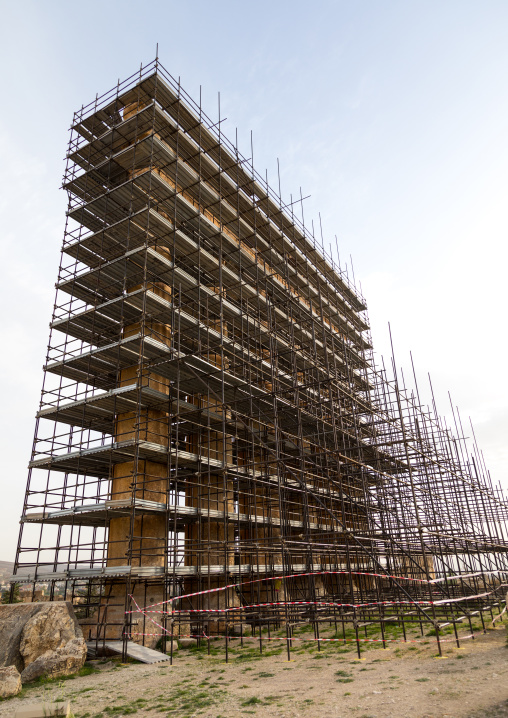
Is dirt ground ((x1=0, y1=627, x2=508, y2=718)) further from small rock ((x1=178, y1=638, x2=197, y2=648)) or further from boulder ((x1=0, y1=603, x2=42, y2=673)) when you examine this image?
small rock ((x1=178, y1=638, x2=197, y2=648))

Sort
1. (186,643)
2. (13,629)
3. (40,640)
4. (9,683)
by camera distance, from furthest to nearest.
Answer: (186,643) → (13,629) → (40,640) → (9,683)

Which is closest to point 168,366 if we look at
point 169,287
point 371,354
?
point 169,287

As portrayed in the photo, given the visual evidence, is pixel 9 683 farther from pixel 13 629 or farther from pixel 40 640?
pixel 13 629

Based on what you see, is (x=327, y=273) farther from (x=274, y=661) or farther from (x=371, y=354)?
(x=274, y=661)

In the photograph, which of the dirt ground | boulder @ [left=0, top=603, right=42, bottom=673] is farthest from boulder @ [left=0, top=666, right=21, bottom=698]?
boulder @ [left=0, top=603, right=42, bottom=673]

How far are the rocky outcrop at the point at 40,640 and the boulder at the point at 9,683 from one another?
0.90 meters

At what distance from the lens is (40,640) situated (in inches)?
454

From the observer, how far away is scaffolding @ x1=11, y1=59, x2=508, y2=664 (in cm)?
1540

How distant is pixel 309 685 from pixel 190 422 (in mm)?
9005

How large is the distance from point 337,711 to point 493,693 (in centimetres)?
215

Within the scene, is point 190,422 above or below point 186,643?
above

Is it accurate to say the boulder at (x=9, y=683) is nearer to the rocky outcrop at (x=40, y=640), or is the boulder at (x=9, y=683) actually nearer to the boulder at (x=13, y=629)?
the rocky outcrop at (x=40, y=640)

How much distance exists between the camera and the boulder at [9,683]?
9.22m

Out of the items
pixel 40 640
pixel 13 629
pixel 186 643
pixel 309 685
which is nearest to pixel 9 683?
pixel 40 640
